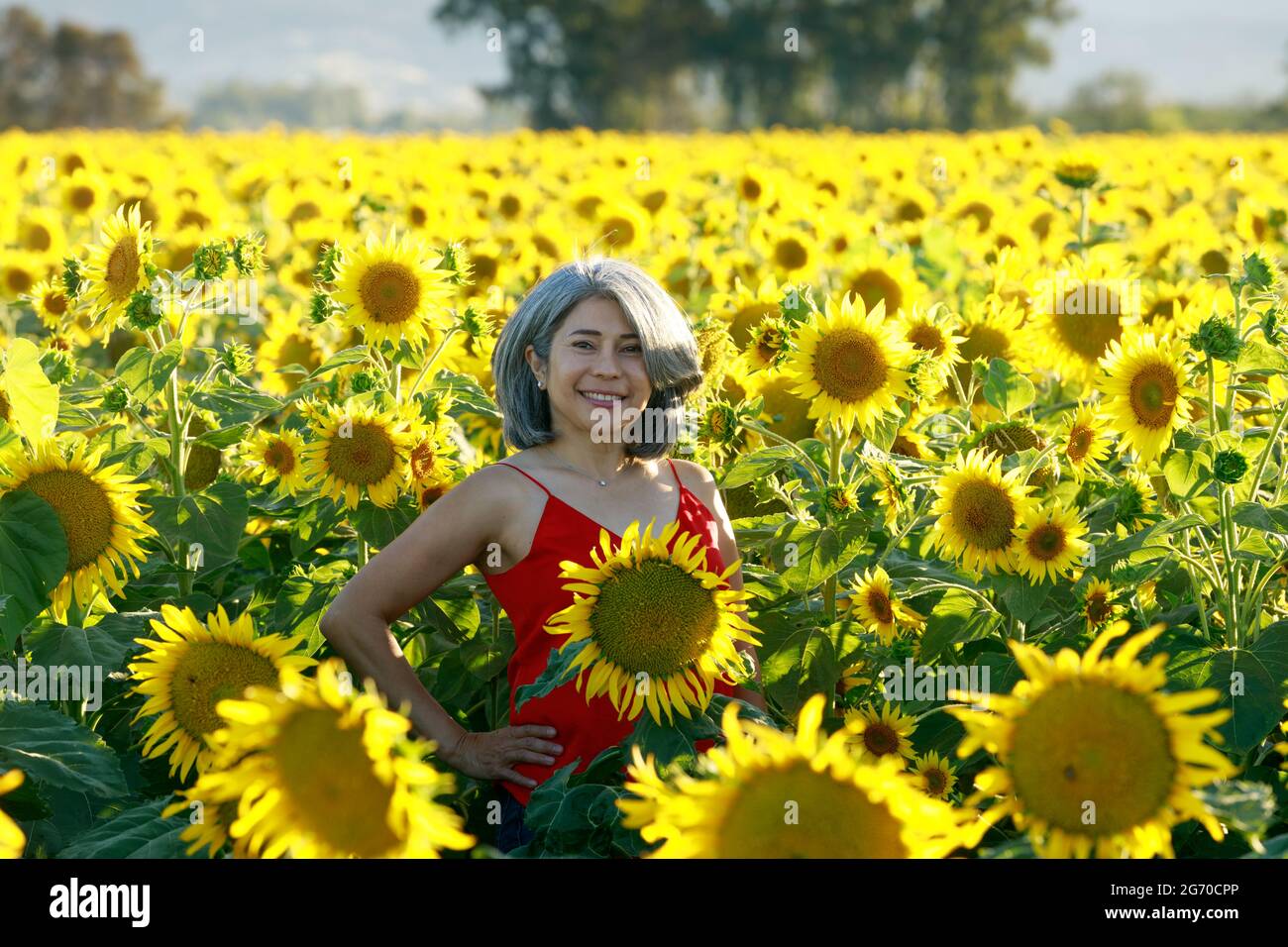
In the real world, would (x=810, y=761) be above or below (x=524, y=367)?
below

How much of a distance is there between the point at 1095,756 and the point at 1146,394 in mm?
1492

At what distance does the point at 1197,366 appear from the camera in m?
2.87

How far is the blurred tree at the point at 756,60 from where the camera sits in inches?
1480

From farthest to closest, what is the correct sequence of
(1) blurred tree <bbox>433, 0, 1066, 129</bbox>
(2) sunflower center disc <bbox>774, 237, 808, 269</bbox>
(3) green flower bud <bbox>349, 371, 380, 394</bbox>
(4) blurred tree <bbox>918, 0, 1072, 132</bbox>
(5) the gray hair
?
(4) blurred tree <bbox>918, 0, 1072, 132</bbox>, (1) blurred tree <bbox>433, 0, 1066, 129</bbox>, (2) sunflower center disc <bbox>774, 237, 808, 269</bbox>, (3) green flower bud <bbox>349, 371, 380, 394</bbox>, (5) the gray hair

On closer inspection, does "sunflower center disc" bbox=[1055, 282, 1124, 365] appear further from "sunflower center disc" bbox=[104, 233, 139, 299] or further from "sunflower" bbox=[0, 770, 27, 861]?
"sunflower" bbox=[0, 770, 27, 861]

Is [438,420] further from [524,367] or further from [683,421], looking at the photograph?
[683,421]

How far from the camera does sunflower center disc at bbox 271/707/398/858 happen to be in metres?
1.59

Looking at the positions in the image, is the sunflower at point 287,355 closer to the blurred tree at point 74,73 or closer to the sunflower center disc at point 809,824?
the sunflower center disc at point 809,824

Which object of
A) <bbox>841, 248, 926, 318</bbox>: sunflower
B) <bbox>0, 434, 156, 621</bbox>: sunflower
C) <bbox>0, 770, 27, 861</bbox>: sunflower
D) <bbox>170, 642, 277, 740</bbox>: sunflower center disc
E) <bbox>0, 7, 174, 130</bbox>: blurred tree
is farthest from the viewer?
<bbox>0, 7, 174, 130</bbox>: blurred tree

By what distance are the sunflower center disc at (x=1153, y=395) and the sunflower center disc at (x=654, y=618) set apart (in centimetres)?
127

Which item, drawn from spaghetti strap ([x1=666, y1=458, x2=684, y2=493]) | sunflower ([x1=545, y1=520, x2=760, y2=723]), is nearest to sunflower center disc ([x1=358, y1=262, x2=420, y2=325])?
spaghetti strap ([x1=666, y1=458, x2=684, y2=493])

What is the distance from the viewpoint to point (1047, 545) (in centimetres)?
285
